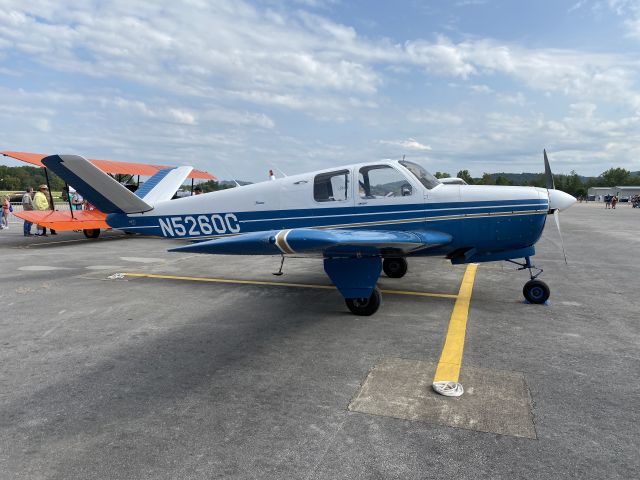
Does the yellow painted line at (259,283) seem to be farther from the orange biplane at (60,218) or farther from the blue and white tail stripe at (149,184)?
the orange biplane at (60,218)

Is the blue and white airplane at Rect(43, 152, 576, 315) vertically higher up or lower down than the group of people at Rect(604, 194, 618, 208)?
higher up

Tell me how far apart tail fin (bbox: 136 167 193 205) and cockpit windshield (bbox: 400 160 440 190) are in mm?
6559

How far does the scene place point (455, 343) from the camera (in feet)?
15.6

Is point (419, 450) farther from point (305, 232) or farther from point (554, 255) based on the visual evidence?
point (554, 255)

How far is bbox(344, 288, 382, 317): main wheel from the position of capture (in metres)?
5.84

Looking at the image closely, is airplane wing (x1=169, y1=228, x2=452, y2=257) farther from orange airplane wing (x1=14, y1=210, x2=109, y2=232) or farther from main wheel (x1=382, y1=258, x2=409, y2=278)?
orange airplane wing (x1=14, y1=210, x2=109, y2=232)

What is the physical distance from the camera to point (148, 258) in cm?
1142

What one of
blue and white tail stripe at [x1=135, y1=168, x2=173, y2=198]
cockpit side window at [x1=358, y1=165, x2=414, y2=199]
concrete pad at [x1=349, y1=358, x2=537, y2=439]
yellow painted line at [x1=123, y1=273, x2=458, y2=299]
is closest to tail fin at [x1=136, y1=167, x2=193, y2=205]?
blue and white tail stripe at [x1=135, y1=168, x2=173, y2=198]

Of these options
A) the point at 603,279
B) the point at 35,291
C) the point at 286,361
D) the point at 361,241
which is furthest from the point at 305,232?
the point at 603,279

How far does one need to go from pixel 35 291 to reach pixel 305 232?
5.95 meters

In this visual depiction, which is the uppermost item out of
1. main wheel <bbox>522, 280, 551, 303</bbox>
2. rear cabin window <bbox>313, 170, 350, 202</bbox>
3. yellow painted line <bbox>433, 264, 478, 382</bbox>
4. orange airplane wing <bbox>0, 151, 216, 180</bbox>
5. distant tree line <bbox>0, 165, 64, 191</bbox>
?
distant tree line <bbox>0, 165, 64, 191</bbox>

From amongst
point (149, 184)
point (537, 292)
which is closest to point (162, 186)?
point (149, 184)

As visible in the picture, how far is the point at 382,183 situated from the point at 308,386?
367cm

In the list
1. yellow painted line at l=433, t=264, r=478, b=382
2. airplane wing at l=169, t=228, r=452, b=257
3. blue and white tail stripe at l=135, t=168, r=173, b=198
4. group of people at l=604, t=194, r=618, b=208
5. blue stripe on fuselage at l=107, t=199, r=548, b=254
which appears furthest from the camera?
group of people at l=604, t=194, r=618, b=208
